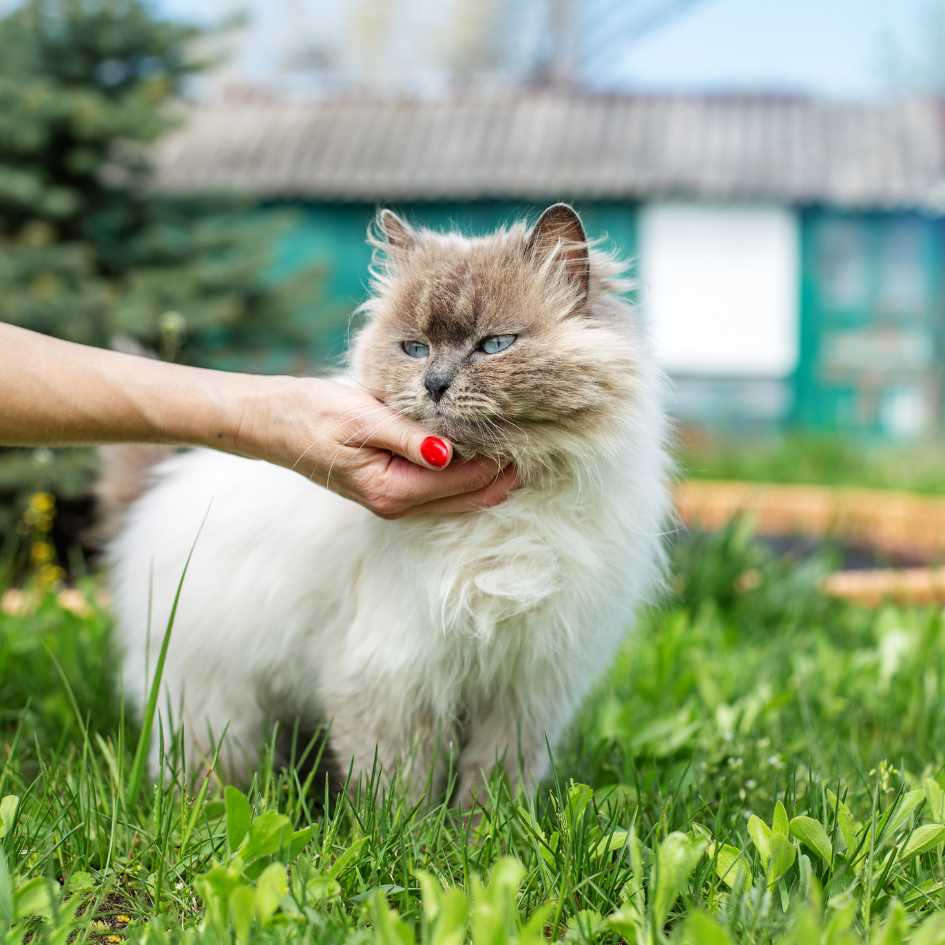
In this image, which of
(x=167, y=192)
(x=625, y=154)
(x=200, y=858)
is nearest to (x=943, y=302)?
(x=625, y=154)

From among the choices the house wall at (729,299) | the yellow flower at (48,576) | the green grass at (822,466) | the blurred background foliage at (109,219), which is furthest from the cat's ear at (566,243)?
the house wall at (729,299)

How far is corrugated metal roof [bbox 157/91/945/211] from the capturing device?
12.0 metres

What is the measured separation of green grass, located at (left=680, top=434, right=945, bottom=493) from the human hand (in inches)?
208

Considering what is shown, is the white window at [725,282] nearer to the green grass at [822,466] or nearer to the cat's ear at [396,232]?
the green grass at [822,466]

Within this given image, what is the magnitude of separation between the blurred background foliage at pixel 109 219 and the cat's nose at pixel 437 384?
154 inches

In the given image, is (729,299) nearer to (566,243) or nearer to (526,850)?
(566,243)

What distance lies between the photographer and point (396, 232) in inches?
92.1

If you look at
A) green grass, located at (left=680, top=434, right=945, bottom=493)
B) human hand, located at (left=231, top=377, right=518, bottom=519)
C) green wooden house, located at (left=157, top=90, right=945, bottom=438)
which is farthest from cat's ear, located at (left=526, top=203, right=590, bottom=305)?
green wooden house, located at (left=157, top=90, right=945, bottom=438)

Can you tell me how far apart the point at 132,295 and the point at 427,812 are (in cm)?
444

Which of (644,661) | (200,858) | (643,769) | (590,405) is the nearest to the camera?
(200,858)

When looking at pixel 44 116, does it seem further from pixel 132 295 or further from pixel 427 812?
pixel 427 812

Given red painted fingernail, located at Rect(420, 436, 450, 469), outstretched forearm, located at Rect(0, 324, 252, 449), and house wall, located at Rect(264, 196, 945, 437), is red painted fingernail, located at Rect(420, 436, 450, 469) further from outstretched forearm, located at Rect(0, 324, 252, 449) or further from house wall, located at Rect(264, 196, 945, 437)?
house wall, located at Rect(264, 196, 945, 437)

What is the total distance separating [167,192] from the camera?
6.64 meters

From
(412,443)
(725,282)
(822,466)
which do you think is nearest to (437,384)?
(412,443)
